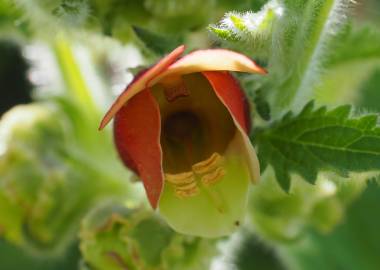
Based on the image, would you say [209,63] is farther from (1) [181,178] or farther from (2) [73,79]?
(2) [73,79]

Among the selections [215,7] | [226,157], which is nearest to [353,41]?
[215,7]

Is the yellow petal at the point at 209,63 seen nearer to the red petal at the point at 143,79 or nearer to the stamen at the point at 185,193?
the red petal at the point at 143,79

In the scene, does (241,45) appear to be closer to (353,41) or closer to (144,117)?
(144,117)

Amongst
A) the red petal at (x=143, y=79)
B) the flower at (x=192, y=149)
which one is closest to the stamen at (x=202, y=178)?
the flower at (x=192, y=149)

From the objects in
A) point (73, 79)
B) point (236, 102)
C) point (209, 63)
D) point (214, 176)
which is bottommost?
point (73, 79)

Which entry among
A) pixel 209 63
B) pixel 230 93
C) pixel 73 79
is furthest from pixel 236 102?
pixel 73 79

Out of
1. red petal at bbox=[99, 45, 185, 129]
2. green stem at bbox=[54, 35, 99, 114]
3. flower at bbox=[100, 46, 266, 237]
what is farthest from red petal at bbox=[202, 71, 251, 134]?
green stem at bbox=[54, 35, 99, 114]
